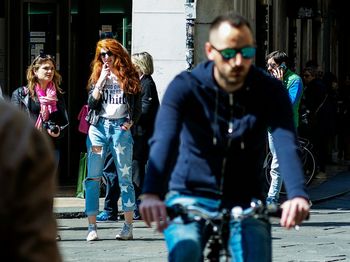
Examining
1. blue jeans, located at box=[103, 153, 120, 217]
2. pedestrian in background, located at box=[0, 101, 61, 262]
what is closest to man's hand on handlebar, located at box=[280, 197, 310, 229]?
pedestrian in background, located at box=[0, 101, 61, 262]

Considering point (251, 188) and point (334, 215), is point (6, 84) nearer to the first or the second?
point (334, 215)

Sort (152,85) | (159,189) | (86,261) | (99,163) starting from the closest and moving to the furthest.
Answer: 1. (159,189)
2. (86,261)
3. (99,163)
4. (152,85)

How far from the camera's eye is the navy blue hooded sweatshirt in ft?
15.6

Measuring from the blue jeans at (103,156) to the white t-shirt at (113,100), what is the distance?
0.06m

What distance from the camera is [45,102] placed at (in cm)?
1076

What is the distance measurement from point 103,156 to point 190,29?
→ 4.09 metres

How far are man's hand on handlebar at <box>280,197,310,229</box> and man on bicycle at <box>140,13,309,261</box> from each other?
0.5 inches

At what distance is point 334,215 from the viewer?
13930 mm

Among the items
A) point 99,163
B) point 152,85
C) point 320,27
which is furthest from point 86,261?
point 320,27

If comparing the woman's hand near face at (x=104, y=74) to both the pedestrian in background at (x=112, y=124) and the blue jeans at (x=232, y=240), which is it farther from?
the blue jeans at (x=232, y=240)

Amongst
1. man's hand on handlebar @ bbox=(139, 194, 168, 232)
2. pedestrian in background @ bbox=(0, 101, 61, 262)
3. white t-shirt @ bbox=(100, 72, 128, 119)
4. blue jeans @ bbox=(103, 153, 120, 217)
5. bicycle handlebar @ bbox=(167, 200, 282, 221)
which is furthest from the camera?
blue jeans @ bbox=(103, 153, 120, 217)

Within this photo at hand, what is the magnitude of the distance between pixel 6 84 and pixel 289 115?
455 inches

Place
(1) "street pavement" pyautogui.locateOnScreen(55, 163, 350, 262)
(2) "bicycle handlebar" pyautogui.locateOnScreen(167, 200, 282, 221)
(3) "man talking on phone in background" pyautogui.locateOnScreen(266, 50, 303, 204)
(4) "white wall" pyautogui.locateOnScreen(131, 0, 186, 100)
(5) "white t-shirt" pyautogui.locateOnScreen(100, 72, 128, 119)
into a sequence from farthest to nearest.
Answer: (4) "white wall" pyautogui.locateOnScreen(131, 0, 186, 100)
(3) "man talking on phone in background" pyautogui.locateOnScreen(266, 50, 303, 204)
(5) "white t-shirt" pyautogui.locateOnScreen(100, 72, 128, 119)
(1) "street pavement" pyautogui.locateOnScreen(55, 163, 350, 262)
(2) "bicycle handlebar" pyautogui.locateOnScreen(167, 200, 282, 221)

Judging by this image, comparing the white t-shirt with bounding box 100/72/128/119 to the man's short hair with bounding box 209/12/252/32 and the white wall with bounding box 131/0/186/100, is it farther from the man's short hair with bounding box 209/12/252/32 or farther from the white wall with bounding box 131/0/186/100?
the man's short hair with bounding box 209/12/252/32
